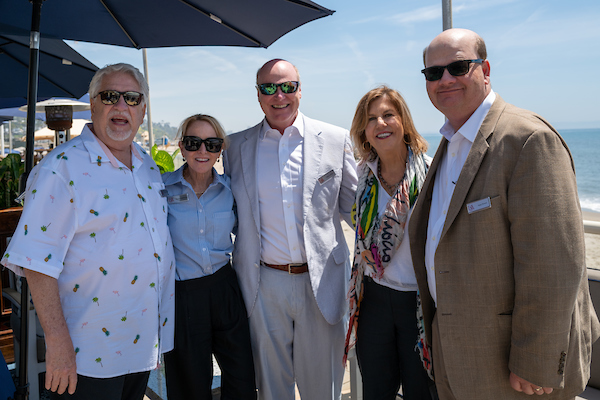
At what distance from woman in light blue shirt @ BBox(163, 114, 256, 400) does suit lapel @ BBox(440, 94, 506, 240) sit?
141cm

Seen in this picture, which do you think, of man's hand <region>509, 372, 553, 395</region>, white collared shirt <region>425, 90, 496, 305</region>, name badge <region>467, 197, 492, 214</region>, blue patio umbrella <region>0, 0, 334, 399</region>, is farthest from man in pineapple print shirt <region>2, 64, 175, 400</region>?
man's hand <region>509, 372, 553, 395</region>

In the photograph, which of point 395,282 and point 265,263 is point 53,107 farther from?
point 395,282

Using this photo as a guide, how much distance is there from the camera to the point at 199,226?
2549 millimetres

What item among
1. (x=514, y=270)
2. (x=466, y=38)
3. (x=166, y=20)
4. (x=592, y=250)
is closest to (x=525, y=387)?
(x=514, y=270)

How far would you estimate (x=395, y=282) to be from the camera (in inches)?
89.7

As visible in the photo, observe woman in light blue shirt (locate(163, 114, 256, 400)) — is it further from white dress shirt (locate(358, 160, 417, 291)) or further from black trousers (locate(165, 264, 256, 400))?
white dress shirt (locate(358, 160, 417, 291))

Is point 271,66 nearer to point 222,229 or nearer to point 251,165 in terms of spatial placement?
point 251,165

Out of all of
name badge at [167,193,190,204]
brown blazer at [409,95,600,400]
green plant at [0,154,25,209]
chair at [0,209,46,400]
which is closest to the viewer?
brown blazer at [409,95,600,400]

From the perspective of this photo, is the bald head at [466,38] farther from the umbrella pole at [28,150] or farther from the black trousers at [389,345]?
the umbrella pole at [28,150]

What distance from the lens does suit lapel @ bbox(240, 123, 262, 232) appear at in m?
2.66

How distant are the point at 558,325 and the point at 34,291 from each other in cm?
201

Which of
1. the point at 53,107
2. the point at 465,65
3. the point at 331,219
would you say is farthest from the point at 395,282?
the point at 53,107

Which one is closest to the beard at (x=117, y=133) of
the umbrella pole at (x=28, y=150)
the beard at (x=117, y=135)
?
the beard at (x=117, y=135)

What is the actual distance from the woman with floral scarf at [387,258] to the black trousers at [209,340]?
671 mm
